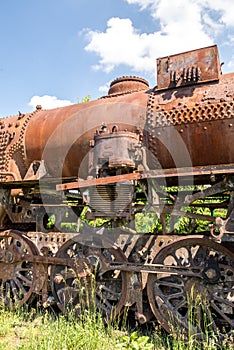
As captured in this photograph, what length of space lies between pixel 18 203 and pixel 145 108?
2.75 meters

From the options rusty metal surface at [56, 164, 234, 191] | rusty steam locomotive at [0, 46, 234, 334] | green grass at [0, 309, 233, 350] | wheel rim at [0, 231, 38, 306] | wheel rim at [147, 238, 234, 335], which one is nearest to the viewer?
green grass at [0, 309, 233, 350]

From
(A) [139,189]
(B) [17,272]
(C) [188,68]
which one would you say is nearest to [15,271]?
(B) [17,272]

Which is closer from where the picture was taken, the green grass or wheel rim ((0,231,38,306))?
A: the green grass

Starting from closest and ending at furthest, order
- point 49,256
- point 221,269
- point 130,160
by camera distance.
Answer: point 221,269 → point 130,160 → point 49,256

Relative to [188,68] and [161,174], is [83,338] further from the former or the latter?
[188,68]

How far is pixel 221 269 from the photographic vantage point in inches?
149

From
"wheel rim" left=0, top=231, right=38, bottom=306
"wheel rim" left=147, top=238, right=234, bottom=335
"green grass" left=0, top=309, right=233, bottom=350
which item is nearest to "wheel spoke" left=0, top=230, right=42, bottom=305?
"wheel rim" left=0, top=231, right=38, bottom=306

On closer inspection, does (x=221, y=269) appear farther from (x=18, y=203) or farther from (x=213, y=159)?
(x=18, y=203)

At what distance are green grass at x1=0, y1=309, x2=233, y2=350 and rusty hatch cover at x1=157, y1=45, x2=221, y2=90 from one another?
290cm

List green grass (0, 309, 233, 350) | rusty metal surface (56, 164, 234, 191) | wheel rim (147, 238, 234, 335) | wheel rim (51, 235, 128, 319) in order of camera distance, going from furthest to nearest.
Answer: wheel rim (51, 235, 128, 319) → wheel rim (147, 238, 234, 335) → rusty metal surface (56, 164, 234, 191) → green grass (0, 309, 233, 350)

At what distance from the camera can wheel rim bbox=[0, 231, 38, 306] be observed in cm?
502

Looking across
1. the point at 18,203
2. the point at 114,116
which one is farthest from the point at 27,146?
the point at 114,116

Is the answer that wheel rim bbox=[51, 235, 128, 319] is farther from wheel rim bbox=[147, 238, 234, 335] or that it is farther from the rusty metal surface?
the rusty metal surface

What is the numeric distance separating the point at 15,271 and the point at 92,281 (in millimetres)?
1549
